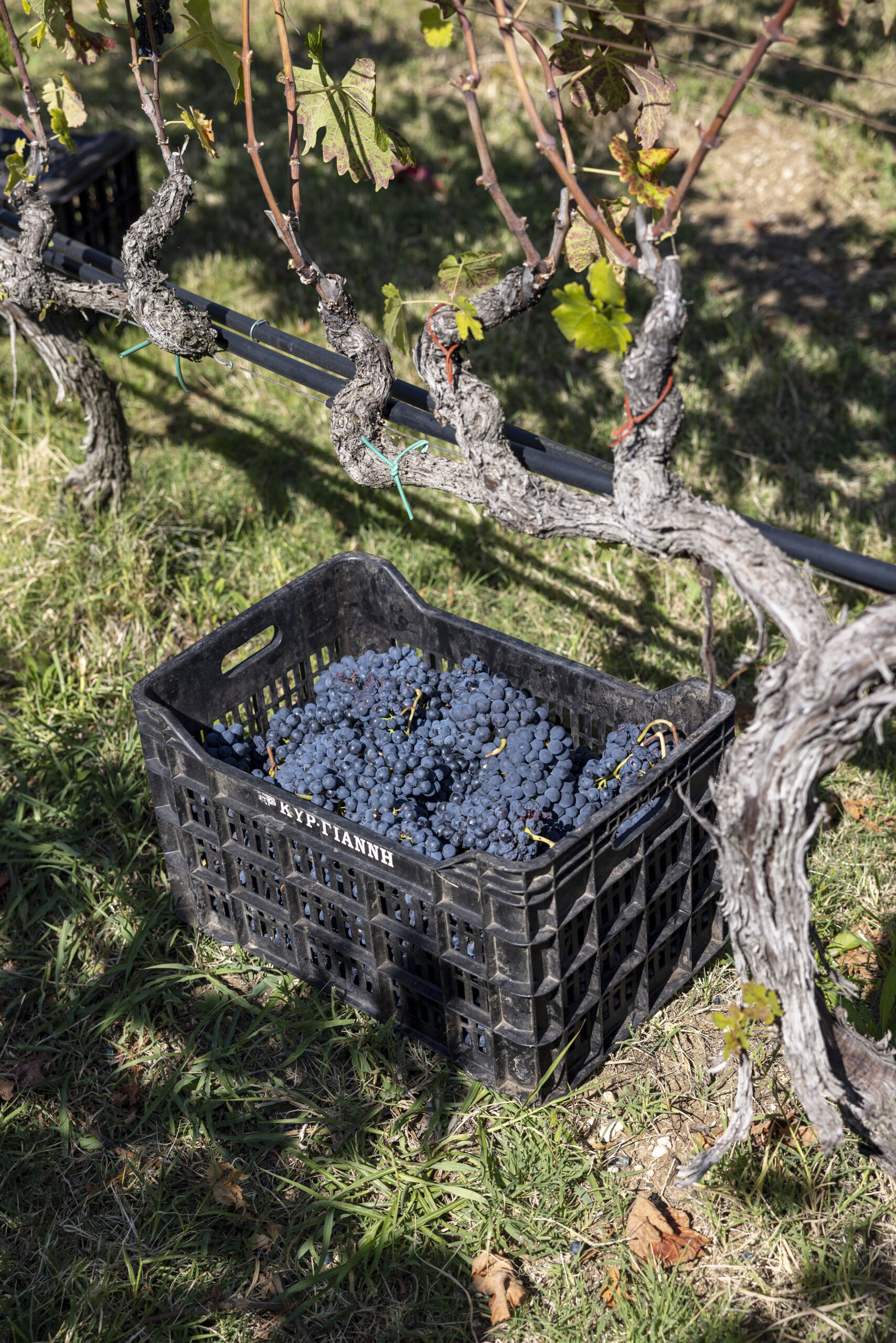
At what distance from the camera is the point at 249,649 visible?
12.5ft

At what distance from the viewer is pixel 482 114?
6516 mm

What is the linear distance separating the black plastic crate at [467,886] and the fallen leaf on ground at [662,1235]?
0.99 feet

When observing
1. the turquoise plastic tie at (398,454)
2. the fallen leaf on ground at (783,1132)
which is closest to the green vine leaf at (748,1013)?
the fallen leaf on ground at (783,1132)

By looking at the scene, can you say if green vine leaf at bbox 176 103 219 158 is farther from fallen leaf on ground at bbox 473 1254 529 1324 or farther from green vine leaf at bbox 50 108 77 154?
fallen leaf on ground at bbox 473 1254 529 1324

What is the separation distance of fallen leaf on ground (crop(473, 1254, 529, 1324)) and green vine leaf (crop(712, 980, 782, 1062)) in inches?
24.0

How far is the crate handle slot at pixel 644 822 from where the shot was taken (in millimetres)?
2377

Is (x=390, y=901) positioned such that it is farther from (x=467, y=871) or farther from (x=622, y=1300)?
(x=622, y=1300)

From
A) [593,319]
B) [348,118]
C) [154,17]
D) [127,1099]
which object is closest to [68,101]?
[154,17]

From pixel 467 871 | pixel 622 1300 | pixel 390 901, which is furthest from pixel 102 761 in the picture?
pixel 622 1300

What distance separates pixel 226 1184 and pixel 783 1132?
113 cm

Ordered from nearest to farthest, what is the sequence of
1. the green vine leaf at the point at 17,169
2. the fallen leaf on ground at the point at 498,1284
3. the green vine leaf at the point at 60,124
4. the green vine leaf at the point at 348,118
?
1. the fallen leaf on ground at the point at 498,1284
2. the green vine leaf at the point at 348,118
3. the green vine leaf at the point at 60,124
4. the green vine leaf at the point at 17,169

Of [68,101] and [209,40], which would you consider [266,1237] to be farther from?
[68,101]

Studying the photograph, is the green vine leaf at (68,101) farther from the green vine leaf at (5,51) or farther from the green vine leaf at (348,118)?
the green vine leaf at (348,118)

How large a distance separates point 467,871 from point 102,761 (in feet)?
5.14
